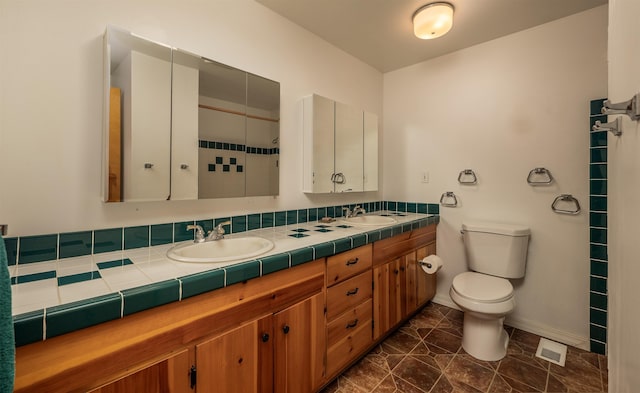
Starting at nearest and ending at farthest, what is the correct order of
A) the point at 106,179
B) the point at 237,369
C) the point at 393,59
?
the point at 237,369 < the point at 106,179 < the point at 393,59

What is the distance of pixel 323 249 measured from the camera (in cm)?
134

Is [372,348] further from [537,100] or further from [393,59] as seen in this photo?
[393,59]

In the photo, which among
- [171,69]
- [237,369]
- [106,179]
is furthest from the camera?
[171,69]

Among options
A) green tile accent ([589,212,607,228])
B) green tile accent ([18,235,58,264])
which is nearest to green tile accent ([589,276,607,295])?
green tile accent ([589,212,607,228])

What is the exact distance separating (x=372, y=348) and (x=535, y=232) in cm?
148

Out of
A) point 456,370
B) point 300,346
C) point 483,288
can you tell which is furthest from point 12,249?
point 483,288

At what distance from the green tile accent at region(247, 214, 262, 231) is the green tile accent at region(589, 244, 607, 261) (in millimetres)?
2200

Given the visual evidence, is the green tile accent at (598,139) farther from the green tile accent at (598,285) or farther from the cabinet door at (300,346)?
the cabinet door at (300,346)

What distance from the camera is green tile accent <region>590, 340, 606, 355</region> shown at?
175 cm

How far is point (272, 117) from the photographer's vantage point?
1772 millimetres

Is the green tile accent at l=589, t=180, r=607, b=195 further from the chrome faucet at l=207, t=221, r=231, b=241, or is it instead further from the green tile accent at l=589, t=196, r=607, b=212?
the chrome faucet at l=207, t=221, r=231, b=241

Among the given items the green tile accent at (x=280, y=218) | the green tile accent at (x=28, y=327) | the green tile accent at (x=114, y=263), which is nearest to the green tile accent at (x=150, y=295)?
the green tile accent at (x=28, y=327)

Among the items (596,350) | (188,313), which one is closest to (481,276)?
(596,350)

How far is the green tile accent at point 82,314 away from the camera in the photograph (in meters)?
0.65
